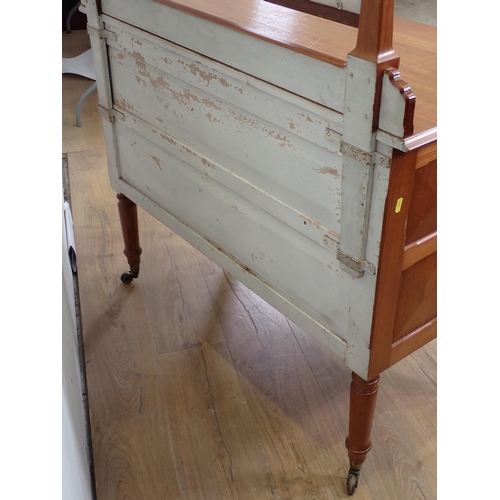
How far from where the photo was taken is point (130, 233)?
6.73ft

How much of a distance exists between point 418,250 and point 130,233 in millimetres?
1144

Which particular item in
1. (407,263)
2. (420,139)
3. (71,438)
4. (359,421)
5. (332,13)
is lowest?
(359,421)

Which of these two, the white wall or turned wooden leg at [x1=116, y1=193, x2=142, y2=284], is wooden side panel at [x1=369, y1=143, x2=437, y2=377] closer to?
the white wall

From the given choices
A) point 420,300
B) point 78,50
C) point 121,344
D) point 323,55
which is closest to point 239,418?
point 121,344

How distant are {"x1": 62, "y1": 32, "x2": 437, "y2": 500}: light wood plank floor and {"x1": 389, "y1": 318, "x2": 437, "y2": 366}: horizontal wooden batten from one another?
377 mm

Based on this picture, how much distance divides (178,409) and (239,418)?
167 mm

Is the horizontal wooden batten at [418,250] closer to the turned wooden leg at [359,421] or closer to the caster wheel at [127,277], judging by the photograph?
the turned wooden leg at [359,421]

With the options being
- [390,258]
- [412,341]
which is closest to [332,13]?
[390,258]

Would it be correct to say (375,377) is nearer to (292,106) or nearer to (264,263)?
(264,263)

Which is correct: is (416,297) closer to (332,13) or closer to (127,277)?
(332,13)

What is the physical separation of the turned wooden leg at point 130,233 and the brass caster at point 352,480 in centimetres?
102

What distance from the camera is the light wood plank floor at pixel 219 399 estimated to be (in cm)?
150

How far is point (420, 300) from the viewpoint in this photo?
4.10 ft

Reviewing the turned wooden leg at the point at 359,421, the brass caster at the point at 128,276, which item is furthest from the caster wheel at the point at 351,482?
the brass caster at the point at 128,276
